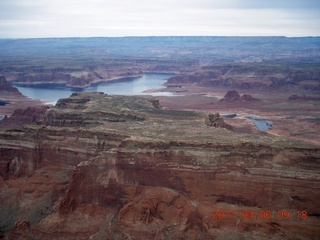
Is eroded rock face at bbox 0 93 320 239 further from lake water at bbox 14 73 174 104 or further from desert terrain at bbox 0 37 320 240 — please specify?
lake water at bbox 14 73 174 104

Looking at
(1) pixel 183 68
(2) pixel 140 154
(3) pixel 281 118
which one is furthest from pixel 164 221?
(1) pixel 183 68

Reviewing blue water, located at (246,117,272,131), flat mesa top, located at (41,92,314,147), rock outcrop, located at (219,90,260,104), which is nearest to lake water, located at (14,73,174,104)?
rock outcrop, located at (219,90,260,104)
